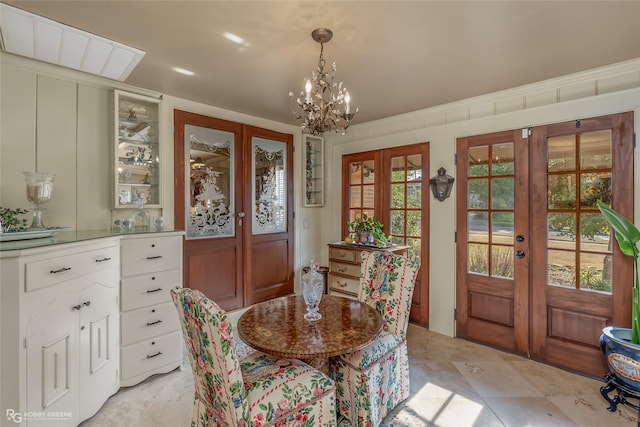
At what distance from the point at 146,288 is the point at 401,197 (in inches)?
112

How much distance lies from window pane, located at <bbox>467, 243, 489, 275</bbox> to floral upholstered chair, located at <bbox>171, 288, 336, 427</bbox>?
7.12ft

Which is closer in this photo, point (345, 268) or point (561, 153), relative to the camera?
point (561, 153)

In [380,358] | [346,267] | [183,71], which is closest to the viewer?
[380,358]

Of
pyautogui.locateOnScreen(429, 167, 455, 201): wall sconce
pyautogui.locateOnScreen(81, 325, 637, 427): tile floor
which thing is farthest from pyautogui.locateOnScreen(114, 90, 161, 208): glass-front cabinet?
pyautogui.locateOnScreen(429, 167, 455, 201): wall sconce

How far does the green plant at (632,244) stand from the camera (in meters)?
2.02

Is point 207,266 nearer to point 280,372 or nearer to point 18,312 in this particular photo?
point 18,312

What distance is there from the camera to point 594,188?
240 centimetres

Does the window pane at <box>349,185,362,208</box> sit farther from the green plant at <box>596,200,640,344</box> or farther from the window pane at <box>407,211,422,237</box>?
the green plant at <box>596,200,640,344</box>

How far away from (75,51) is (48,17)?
0.39 meters

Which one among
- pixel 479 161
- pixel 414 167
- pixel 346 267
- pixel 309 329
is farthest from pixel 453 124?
pixel 309 329

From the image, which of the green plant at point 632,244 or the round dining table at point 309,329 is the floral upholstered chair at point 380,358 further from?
the green plant at point 632,244

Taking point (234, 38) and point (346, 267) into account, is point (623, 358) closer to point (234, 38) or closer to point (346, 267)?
Answer: point (346, 267)

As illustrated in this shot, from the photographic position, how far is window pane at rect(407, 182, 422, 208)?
344 centimetres

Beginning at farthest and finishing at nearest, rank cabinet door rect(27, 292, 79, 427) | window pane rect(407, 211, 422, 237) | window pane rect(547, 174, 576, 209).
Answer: window pane rect(407, 211, 422, 237) → window pane rect(547, 174, 576, 209) → cabinet door rect(27, 292, 79, 427)
